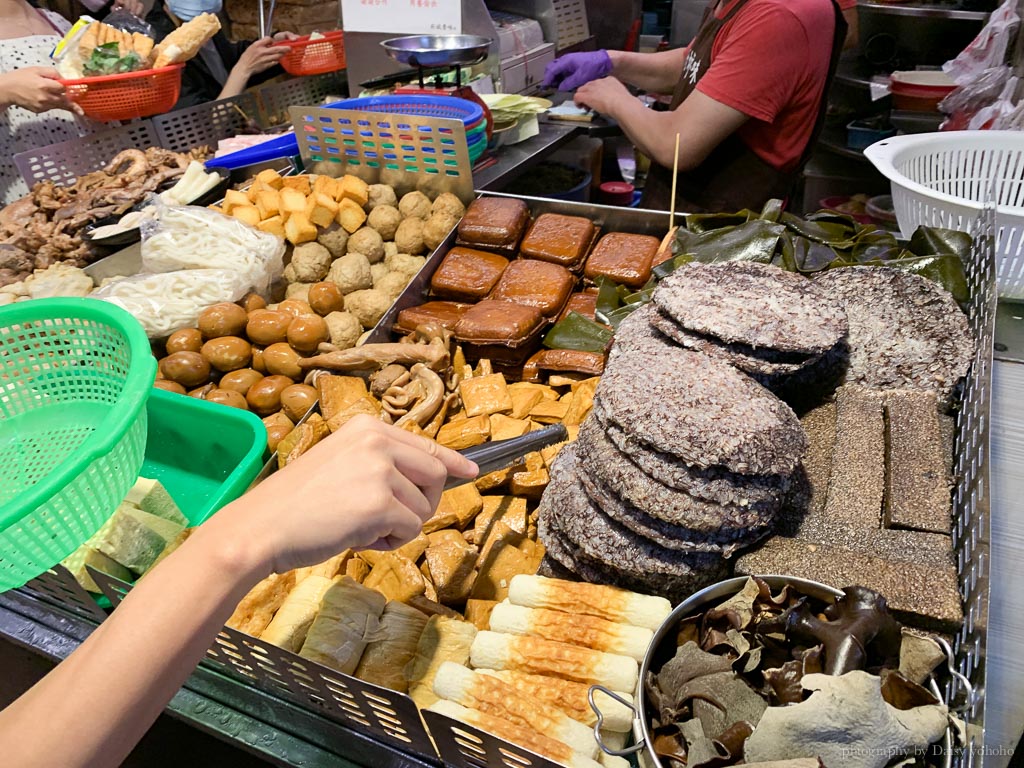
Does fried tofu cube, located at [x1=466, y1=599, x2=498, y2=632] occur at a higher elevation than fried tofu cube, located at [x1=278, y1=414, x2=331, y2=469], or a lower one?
lower

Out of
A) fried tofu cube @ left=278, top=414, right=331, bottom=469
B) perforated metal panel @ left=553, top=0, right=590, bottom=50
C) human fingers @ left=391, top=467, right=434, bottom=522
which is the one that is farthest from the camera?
perforated metal panel @ left=553, top=0, right=590, bottom=50

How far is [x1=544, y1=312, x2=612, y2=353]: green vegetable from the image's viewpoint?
96.5 inches

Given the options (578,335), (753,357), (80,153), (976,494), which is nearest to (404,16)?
Result: (80,153)

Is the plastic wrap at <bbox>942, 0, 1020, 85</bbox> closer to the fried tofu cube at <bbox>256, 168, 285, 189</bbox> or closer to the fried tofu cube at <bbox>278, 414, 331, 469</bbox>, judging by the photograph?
the fried tofu cube at <bbox>256, 168, 285, 189</bbox>

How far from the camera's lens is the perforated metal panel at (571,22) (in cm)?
512

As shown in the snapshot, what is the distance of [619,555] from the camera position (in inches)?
56.6

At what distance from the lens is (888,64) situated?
558 centimetres

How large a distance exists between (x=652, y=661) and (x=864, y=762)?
377 mm

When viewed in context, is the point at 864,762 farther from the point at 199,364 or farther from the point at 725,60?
the point at 725,60

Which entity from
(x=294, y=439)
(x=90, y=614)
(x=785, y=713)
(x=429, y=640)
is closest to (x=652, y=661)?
(x=785, y=713)

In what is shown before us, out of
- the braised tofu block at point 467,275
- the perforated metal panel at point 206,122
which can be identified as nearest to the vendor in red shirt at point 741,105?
the braised tofu block at point 467,275

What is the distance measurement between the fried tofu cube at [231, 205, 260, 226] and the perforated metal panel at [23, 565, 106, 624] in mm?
1796

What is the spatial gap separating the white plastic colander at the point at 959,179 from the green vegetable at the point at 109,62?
3.95 metres

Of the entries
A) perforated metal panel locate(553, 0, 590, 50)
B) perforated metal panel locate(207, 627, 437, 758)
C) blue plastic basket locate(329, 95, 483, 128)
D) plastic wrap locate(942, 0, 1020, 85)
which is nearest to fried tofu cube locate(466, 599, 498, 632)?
perforated metal panel locate(207, 627, 437, 758)
